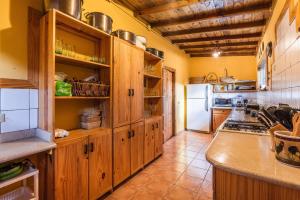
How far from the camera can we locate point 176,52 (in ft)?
16.9

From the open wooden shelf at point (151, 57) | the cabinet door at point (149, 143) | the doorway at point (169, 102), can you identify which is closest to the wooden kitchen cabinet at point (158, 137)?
the cabinet door at point (149, 143)

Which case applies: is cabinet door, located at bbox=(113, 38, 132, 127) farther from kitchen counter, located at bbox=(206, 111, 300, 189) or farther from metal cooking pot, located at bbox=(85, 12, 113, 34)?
kitchen counter, located at bbox=(206, 111, 300, 189)

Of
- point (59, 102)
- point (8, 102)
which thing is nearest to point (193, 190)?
point (59, 102)

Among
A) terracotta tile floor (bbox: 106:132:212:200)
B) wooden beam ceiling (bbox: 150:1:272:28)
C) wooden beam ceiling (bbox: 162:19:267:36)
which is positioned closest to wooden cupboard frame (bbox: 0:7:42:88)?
terracotta tile floor (bbox: 106:132:212:200)

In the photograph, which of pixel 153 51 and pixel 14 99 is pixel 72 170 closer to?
pixel 14 99

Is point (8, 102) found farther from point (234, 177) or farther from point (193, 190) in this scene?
point (193, 190)

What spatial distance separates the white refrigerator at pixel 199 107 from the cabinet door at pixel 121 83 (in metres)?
3.54

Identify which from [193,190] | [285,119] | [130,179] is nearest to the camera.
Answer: [285,119]

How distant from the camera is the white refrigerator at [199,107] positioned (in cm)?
538

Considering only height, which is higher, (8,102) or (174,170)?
(8,102)

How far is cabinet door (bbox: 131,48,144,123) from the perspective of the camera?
2540mm

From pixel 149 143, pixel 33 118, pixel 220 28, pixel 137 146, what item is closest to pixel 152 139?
pixel 149 143

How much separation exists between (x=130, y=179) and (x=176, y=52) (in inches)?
151

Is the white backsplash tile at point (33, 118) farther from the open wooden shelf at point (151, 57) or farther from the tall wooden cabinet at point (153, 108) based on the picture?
the open wooden shelf at point (151, 57)
